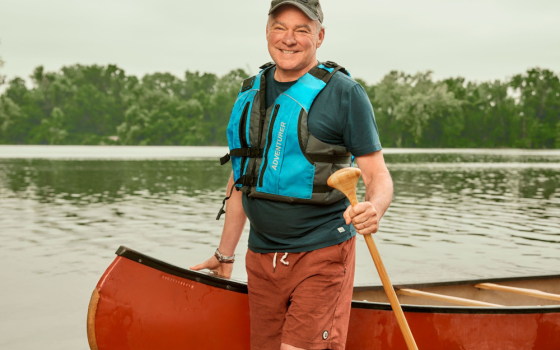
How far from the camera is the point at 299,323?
257 centimetres

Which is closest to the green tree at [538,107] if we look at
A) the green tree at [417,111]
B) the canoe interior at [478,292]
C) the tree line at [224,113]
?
the tree line at [224,113]

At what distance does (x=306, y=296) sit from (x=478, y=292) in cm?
321

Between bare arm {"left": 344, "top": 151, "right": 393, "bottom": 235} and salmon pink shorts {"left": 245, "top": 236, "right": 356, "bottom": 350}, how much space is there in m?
0.25

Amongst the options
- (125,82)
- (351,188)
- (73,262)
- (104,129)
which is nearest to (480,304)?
(351,188)

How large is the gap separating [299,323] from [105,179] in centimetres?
2570

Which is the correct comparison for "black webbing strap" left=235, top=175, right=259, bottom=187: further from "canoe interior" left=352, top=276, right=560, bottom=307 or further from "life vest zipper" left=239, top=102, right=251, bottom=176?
"canoe interior" left=352, top=276, right=560, bottom=307

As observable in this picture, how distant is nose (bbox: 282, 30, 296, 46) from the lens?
8.73 feet

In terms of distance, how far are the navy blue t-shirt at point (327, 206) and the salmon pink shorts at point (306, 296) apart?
0.17 ft

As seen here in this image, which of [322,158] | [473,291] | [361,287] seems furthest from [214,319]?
[473,291]

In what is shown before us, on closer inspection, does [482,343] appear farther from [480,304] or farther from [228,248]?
[228,248]

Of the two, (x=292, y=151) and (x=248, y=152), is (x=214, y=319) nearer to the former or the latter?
(x=248, y=152)

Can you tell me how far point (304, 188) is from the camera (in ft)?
8.61

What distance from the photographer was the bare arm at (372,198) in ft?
7.72

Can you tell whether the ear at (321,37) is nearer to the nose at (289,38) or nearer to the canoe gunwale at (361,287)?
the nose at (289,38)
